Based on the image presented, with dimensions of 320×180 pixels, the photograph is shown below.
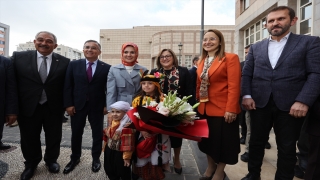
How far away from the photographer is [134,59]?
3.30 meters

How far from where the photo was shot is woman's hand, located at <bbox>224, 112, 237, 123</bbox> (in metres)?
2.55

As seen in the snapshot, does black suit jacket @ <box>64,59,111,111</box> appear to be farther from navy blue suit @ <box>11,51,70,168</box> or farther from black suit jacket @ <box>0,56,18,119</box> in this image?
black suit jacket @ <box>0,56,18,119</box>

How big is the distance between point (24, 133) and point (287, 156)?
3.67 metres

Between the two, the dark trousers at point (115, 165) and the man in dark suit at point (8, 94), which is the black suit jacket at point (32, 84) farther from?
the dark trousers at point (115, 165)

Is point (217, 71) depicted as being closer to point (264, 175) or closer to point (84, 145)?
point (264, 175)

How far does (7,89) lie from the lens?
283 cm

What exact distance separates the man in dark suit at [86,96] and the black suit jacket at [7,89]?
67 centimetres

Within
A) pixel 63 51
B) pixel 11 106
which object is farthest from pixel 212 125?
pixel 63 51

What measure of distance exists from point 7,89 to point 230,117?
3071 mm

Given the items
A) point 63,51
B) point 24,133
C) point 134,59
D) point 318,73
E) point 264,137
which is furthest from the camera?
point 63,51

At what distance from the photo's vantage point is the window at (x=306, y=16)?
7091 millimetres

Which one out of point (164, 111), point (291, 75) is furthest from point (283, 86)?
point (164, 111)

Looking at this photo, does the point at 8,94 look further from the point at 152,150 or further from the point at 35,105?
the point at 152,150

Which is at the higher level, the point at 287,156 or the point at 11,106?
the point at 11,106
